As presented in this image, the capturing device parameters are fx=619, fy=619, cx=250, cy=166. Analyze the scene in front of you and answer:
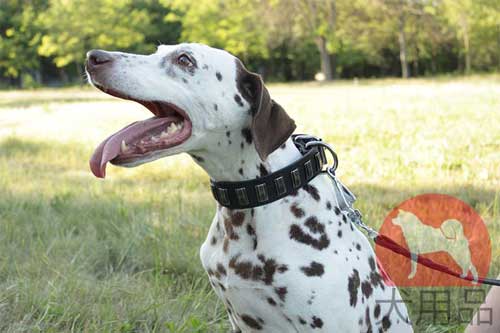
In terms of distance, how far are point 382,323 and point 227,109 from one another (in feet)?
3.49

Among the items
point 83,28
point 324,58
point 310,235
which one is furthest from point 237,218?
point 324,58

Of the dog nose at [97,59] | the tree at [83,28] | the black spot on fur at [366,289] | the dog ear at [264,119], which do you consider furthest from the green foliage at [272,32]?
the black spot on fur at [366,289]

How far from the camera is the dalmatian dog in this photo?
7.24ft

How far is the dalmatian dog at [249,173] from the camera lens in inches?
86.9

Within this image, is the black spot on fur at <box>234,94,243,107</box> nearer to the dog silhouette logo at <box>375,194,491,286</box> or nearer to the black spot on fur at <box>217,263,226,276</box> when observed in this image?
the black spot on fur at <box>217,263,226,276</box>

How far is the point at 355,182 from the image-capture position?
6035 mm

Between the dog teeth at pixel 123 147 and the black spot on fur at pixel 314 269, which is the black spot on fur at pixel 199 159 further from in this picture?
the black spot on fur at pixel 314 269

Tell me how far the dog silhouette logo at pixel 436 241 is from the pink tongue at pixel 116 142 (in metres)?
1.87

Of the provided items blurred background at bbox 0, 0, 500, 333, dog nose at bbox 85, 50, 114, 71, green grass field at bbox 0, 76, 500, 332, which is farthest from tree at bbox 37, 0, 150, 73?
dog nose at bbox 85, 50, 114, 71

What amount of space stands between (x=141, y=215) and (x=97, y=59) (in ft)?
8.10

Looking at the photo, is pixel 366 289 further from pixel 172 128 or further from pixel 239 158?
pixel 172 128

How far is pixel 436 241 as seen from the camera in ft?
12.9

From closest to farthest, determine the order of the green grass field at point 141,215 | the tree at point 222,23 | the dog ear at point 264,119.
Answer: the dog ear at point 264,119 → the green grass field at point 141,215 → the tree at point 222,23

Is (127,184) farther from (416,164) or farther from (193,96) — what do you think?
(193,96)
